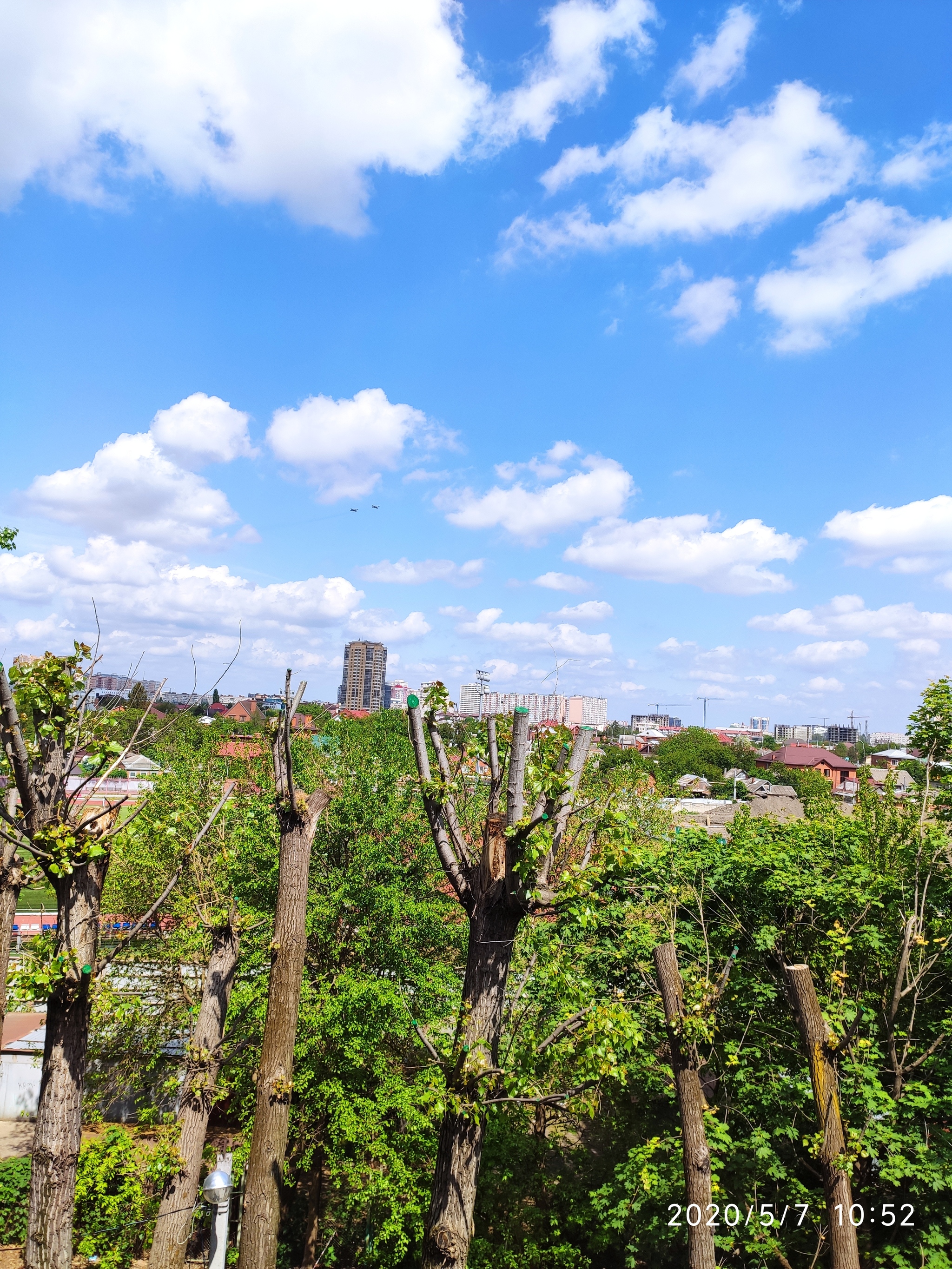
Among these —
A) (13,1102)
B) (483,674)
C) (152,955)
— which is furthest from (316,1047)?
(13,1102)

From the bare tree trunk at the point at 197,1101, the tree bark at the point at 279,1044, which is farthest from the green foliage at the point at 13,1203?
the tree bark at the point at 279,1044

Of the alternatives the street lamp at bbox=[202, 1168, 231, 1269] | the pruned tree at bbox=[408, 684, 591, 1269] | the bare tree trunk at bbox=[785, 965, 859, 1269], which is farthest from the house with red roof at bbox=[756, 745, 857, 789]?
the pruned tree at bbox=[408, 684, 591, 1269]

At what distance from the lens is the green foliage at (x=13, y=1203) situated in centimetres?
1187

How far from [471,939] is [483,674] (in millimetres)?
3021

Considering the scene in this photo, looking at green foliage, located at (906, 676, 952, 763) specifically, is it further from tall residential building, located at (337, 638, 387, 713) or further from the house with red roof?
tall residential building, located at (337, 638, 387, 713)

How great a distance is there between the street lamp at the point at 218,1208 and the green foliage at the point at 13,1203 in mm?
6761

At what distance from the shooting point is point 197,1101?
8547 mm

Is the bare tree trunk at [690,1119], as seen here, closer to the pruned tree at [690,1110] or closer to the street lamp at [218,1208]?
the pruned tree at [690,1110]

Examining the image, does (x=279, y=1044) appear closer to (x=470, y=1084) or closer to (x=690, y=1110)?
(x=470, y=1084)

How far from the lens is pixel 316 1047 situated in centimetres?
1159

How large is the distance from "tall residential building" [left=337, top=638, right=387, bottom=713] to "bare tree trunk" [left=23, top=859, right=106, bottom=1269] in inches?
6372

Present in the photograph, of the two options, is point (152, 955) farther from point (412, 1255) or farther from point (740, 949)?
point (740, 949)

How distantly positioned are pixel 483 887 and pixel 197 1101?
5.40 meters

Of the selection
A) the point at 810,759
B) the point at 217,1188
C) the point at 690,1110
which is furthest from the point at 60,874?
the point at 810,759
